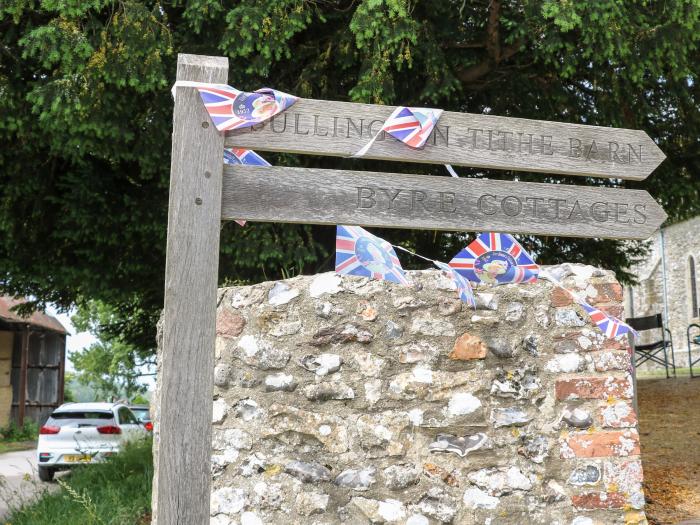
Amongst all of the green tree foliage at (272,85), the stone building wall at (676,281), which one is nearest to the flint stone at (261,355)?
the green tree foliage at (272,85)

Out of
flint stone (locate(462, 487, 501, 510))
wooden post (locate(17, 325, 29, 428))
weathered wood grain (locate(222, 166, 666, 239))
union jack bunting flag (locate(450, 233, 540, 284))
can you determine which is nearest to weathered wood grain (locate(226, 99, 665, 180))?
weathered wood grain (locate(222, 166, 666, 239))

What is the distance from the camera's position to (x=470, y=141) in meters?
4.04

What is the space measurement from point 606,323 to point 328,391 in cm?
177

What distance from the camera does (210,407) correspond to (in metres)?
3.54

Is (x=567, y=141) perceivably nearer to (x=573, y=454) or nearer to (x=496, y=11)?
(x=573, y=454)

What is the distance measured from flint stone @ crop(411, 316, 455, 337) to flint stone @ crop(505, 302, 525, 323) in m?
0.41

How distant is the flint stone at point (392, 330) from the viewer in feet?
15.4

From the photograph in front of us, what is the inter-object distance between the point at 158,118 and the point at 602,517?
5.62 metres

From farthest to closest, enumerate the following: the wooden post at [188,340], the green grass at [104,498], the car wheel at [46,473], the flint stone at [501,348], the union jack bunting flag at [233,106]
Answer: the car wheel at [46,473] → the green grass at [104,498] → the flint stone at [501,348] → the union jack bunting flag at [233,106] → the wooden post at [188,340]

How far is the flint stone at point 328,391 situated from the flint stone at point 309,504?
547mm

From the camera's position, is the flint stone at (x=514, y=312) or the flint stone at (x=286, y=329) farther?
the flint stone at (x=514, y=312)

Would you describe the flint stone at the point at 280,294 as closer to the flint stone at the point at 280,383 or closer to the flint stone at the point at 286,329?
the flint stone at the point at 286,329

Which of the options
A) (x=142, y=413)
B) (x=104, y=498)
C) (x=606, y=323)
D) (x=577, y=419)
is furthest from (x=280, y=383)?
(x=142, y=413)

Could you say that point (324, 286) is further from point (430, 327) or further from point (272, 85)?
point (272, 85)
